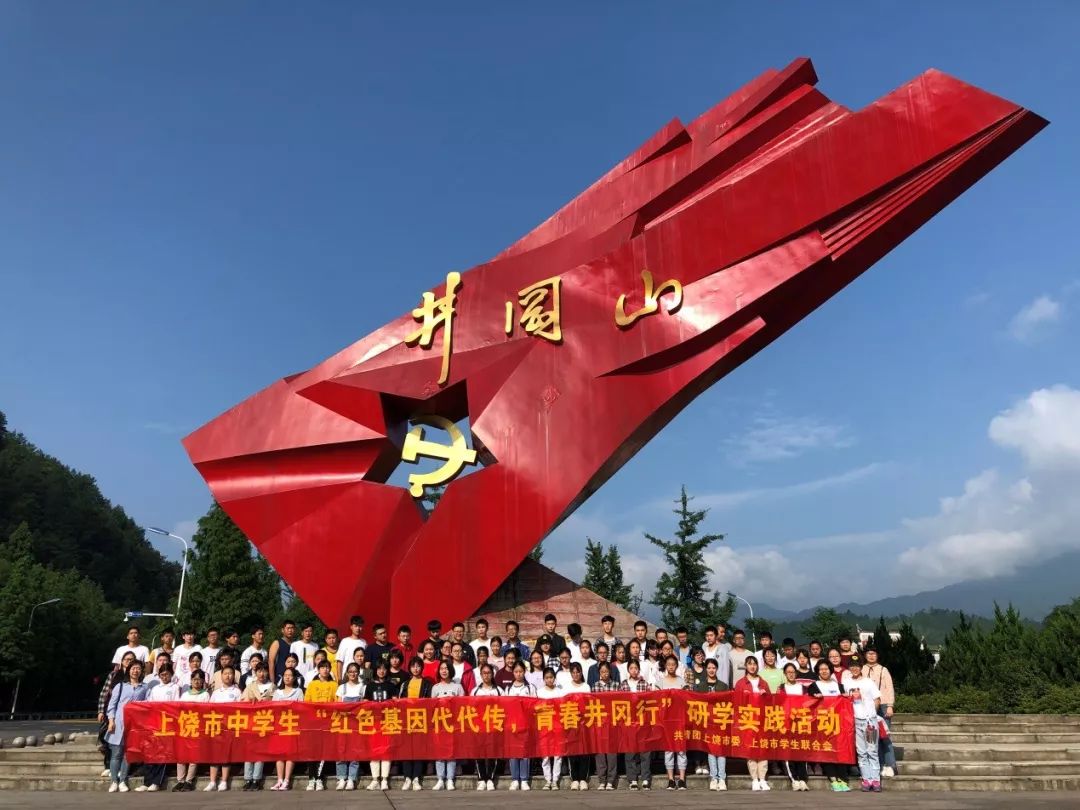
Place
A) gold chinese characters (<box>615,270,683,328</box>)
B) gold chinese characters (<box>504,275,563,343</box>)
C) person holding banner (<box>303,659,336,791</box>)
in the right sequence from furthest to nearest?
gold chinese characters (<box>504,275,563,343</box>)
gold chinese characters (<box>615,270,683,328</box>)
person holding banner (<box>303,659,336,791</box>)

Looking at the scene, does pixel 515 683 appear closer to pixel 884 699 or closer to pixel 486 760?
pixel 486 760

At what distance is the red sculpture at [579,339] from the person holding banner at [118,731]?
3522 mm

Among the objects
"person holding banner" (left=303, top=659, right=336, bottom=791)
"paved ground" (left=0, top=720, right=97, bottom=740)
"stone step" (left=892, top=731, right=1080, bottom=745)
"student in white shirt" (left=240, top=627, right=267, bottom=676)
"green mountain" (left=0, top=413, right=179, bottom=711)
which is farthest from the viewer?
"green mountain" (left=0, top=413, right=179, bottom=711)

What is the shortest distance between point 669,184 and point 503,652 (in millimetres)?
6267

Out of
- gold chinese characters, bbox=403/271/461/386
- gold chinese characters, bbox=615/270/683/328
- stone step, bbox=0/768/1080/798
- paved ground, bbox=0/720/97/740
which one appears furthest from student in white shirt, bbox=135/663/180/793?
paved ground, bbox=0/720/97/740

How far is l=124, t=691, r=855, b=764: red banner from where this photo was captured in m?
6.02

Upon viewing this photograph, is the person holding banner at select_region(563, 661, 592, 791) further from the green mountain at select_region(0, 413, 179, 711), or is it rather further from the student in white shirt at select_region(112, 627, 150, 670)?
the green mountain at select_region(0, 413, 179, 711)

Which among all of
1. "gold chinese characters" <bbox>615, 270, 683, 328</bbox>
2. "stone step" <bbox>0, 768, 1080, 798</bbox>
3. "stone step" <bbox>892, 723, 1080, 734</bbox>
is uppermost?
"gold chinese characters" <bbox>615, 270, 683, 328</bbox>

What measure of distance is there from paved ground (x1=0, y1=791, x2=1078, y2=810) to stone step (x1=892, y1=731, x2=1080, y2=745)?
254 centimetres

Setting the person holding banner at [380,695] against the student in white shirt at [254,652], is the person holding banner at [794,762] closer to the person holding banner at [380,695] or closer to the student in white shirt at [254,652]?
the person holding banner at [380,695]

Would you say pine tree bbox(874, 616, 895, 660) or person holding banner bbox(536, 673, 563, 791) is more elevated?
pine tree bbox(874, 616, 895, 660)

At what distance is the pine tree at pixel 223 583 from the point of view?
79.4 feet

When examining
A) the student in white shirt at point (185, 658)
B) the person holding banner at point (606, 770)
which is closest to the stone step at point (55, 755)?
the student in white shirt at point (185, 658)

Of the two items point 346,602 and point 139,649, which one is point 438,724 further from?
point 346,602
